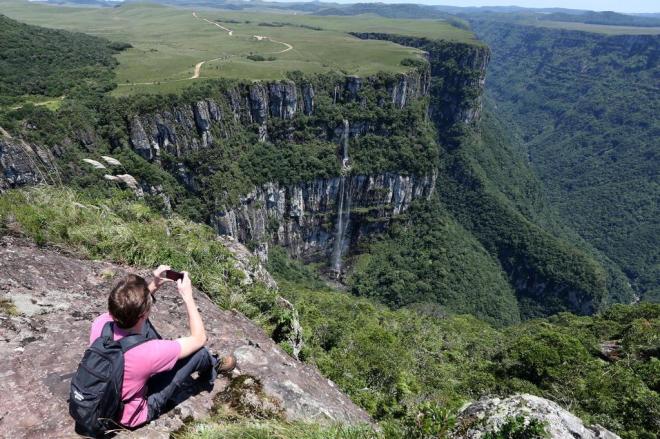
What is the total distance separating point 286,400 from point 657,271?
174583 millimetres

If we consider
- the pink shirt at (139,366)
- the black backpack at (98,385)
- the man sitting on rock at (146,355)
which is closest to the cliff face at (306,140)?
the man sitting on rock at (146,355)

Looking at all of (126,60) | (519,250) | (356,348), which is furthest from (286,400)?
(519,250)

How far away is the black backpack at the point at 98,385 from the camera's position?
546 cm

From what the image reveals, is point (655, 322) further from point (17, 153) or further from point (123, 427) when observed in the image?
point (17, 153)

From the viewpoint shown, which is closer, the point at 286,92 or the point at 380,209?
the point at 286,92

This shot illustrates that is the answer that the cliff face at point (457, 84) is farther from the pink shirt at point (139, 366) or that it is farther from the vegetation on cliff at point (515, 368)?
the pink shirt at point (139, 366)

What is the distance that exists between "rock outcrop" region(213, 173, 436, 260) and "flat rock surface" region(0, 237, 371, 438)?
74.4 m

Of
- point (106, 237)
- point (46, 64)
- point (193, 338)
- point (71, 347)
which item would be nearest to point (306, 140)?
point (46, 64)

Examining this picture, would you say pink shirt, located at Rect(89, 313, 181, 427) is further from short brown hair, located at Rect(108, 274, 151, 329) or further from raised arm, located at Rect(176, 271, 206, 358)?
short brown hair, located at Rect(108, 274, 151, 329)

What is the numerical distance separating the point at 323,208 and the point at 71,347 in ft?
316

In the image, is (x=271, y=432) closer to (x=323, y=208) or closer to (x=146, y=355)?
(x=146, y=355)

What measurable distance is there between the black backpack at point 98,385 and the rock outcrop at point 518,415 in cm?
498

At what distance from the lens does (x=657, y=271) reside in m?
144

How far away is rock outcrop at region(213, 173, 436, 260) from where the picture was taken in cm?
Result: 9156
